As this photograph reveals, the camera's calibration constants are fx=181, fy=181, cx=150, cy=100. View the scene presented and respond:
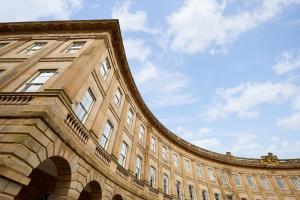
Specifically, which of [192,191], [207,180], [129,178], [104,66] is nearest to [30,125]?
[104,66]

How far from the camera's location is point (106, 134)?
12.9m

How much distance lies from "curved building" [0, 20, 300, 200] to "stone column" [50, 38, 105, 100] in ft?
0.18

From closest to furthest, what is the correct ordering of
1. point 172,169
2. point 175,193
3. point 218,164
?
point 175,193 < point 172,169 < point 218,164

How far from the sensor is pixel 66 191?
7594 mm

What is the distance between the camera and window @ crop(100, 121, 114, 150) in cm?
1229

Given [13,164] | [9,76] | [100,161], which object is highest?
[9,76]

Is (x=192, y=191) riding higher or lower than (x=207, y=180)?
lower

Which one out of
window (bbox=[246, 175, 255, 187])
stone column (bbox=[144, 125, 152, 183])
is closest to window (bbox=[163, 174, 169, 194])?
stone column (bbox=[144, 125, 152, 183])

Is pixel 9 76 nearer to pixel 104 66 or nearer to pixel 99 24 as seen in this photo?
pixel 104 66

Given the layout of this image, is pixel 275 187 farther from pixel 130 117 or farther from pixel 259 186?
pixel 130 117

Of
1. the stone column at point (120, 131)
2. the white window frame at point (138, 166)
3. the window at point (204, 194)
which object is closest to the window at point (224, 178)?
the window at point (204, 194)

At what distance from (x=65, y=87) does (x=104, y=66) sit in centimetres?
564

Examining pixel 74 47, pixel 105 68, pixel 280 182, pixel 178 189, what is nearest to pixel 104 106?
pixel 105 68

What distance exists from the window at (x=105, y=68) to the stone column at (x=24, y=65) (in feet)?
12.0
